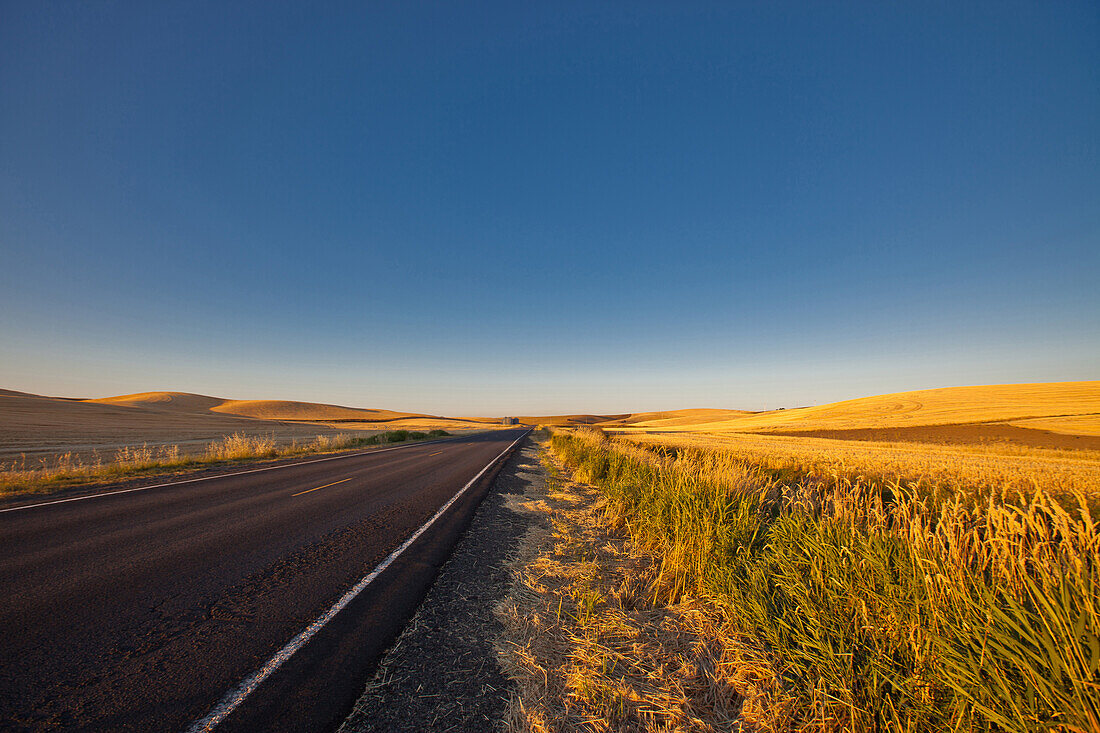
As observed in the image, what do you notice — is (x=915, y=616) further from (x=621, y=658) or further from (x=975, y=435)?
(x=975, y=435)

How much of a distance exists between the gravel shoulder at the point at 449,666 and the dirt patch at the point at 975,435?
34570 millimetres

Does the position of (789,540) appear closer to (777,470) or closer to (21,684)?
(21,684)

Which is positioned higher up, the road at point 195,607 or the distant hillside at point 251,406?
the distant hillside at point 251,406

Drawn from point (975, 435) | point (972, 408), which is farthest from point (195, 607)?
point (972, 408)

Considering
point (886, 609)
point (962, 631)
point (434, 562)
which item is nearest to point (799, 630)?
point (886, 609)

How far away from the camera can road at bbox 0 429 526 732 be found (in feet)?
8.16

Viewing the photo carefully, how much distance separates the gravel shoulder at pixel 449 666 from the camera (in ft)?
8.02

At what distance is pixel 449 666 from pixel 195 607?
9.29 feet

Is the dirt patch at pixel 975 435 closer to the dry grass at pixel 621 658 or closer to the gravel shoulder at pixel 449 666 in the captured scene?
the dry grass at pixel 621 658

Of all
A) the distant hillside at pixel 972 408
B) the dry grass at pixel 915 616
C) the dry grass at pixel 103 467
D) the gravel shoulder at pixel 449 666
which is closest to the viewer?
the dry grass at pixel 915 616

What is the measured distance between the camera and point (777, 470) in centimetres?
1165

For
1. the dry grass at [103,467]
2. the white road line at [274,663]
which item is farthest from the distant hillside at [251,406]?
the white road line at [274,663]

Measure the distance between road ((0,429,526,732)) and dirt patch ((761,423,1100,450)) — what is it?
35.8 meters

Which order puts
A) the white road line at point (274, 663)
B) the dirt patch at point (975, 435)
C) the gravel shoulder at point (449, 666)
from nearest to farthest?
the white road line at point (274, 663)
the gravel shoulder at point (449, 666)
the dirt patch at point (975, 435)
